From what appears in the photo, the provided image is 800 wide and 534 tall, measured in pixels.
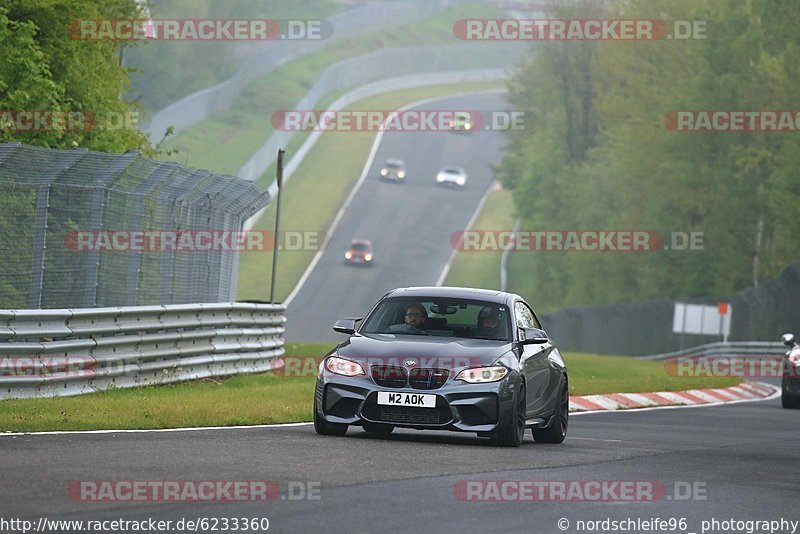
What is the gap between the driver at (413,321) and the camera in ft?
51.3

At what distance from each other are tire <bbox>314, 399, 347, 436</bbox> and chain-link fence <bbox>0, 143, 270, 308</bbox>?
4.92 meters

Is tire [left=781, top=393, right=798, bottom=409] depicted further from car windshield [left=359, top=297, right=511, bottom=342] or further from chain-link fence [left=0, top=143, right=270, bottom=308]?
car windshield [left=359, top=297, right=511, bottom=342]

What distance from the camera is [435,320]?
1580 cm

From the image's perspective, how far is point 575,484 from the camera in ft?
38.6

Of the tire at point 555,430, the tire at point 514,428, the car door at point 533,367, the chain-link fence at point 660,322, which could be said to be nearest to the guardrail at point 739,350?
the chain-link fence at point 660,322

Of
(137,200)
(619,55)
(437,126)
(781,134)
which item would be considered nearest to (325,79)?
(437,126)

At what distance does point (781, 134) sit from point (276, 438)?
4908 centimetres

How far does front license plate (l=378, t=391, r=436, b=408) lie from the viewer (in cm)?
1460

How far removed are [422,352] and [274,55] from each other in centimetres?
10373

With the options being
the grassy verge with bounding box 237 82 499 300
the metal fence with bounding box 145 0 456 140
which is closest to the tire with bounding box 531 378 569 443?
the grassy verge with bounding box 237 82 499 300

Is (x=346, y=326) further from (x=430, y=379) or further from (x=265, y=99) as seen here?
(x=265, y=99)

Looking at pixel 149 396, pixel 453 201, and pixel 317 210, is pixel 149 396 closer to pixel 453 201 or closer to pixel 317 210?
pixel 317 210

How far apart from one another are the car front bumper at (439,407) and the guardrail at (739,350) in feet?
103

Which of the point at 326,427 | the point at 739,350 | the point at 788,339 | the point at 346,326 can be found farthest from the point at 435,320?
the point at 739,350
